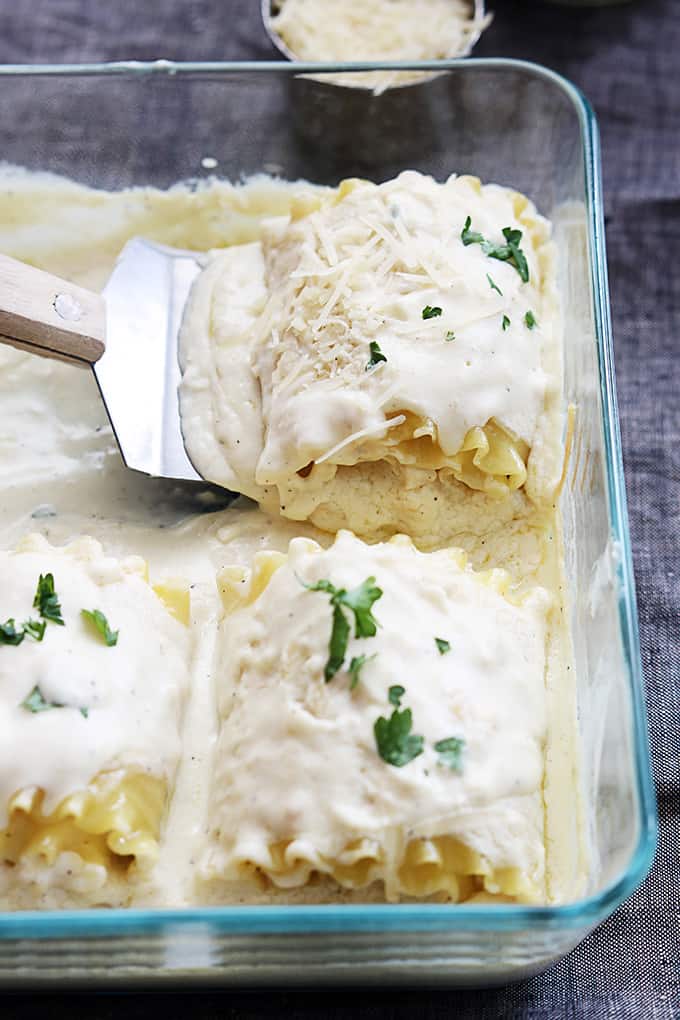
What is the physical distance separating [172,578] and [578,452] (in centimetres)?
80

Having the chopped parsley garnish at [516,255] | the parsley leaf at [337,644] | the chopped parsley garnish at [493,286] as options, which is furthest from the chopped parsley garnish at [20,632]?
the chopped parsley garnish at [516,255]

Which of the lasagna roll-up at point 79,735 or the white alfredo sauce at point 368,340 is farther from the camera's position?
the white alfredo sauce at point 368,340

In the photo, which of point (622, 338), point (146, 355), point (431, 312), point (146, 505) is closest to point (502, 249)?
point (431, 312)

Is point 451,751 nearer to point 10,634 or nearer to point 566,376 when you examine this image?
point 10,634

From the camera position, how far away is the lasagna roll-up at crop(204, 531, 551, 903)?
1.86 metres

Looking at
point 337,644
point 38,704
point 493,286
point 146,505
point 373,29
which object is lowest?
point 146,505

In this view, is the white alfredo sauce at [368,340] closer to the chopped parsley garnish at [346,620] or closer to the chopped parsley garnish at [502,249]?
the chopped parsley garnish at [502,249]

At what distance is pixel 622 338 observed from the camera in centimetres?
303

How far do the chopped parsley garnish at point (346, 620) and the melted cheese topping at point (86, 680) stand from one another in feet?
1.05

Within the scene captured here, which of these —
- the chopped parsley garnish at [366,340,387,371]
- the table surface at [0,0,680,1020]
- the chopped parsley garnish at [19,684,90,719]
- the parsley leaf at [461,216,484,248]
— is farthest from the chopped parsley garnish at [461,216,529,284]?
the chopped parsley garnish at [19,684,90,719]

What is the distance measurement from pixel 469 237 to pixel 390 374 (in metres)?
0.38

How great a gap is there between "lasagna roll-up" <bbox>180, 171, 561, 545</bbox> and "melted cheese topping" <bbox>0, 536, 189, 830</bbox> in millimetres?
374

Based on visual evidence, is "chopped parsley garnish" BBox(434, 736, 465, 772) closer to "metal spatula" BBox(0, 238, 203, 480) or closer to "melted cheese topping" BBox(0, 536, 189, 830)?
"melted cheese topping" BBox(0, 536, 189, 830)

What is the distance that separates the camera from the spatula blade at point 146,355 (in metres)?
2.51
